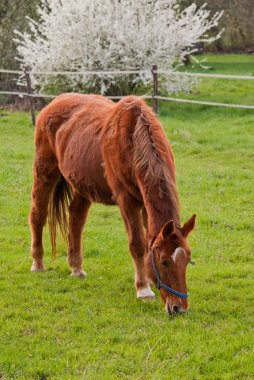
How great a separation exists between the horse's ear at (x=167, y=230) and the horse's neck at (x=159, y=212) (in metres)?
0.22

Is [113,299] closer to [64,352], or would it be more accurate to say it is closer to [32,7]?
[64,352]

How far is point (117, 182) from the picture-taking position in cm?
558

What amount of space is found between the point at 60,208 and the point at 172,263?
221 centimetres

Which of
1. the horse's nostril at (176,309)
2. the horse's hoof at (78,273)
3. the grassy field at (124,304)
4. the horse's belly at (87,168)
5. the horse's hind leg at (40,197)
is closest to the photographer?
the grassy field at (124,304)

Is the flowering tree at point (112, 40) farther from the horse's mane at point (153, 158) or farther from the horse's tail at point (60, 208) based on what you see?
the horse's mane at point (153, 158)

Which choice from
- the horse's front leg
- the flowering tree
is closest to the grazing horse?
the horse's front leg

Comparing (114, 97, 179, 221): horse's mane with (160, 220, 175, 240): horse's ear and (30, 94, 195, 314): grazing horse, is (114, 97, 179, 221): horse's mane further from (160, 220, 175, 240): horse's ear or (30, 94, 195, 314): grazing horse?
(160, 220, 175, 240): horse's ear

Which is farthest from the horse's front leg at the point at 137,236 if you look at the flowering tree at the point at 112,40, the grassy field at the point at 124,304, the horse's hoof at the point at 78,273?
the flowering tree at the point at 112,40

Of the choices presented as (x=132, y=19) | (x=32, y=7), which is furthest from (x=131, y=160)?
(x=32, y=7)

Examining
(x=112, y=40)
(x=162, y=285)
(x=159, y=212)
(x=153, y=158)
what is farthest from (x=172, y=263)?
(x=112, y=40)

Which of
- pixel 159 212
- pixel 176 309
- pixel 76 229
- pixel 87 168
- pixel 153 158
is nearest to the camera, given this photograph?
pixel 176 309

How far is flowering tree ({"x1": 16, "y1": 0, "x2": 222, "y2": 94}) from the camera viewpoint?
17656 millimetres

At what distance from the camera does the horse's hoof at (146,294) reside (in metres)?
5.62

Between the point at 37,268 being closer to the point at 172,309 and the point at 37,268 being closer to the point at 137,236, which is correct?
the point at 137,236
